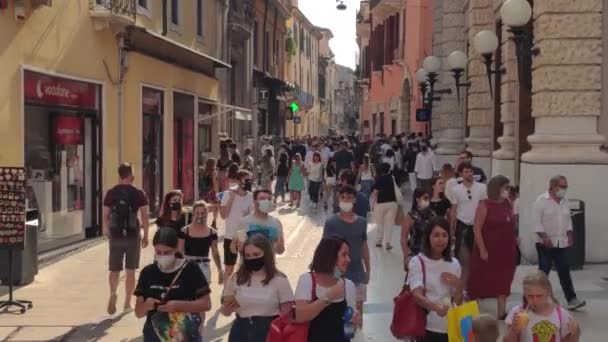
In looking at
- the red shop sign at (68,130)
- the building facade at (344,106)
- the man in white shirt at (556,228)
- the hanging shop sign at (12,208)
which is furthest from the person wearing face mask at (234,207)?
the building facade at (344,106)

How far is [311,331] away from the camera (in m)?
5.24

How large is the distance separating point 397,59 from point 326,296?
37.3 meters

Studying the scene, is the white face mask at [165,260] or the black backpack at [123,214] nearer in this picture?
the white face mask at [165,260]

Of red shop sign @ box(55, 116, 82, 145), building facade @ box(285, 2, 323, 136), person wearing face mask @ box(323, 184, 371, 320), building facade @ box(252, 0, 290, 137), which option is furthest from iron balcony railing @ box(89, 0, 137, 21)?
building facade @ box(285, 2, 323, 136)

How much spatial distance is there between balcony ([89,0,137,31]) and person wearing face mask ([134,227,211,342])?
9923 millimetres

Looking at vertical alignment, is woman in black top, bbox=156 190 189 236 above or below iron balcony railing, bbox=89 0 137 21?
below

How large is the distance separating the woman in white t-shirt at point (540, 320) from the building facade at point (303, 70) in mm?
42579

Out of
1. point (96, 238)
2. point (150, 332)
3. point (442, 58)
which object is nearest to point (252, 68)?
point (442, 58)

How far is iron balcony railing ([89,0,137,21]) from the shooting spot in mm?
15070

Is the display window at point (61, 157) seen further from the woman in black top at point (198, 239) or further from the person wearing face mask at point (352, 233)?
the person wearing face mask at point (352, 233)

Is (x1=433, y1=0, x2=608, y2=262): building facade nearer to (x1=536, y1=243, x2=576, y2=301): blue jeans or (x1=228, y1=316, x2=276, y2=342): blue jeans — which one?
(x1=536, y1=243, x2=576, y2=301): blue jeans

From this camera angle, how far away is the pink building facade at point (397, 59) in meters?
38.2

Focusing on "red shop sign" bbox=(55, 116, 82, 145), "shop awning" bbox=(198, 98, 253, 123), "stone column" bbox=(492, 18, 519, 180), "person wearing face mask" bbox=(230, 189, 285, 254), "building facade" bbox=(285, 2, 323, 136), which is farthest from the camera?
"building facade" bbox=(285, 2, 323, 136)

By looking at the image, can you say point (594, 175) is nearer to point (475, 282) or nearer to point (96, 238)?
point (475, 282)
